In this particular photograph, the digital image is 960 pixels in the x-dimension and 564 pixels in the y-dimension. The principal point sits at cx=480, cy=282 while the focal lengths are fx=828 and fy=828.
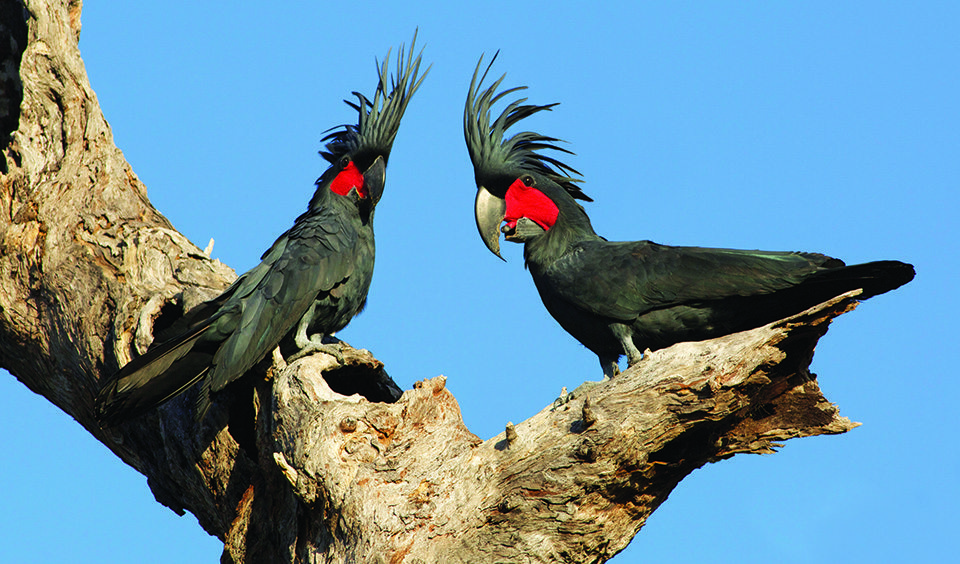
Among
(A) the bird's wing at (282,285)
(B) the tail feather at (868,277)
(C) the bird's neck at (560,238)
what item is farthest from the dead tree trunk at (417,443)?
(C) the bird's neck at (560,238)

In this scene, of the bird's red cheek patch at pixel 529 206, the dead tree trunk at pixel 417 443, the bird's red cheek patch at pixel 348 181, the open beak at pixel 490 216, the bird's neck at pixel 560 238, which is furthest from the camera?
the bird's red cheek patch at pixel 348 181

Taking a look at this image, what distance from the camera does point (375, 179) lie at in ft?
22.2

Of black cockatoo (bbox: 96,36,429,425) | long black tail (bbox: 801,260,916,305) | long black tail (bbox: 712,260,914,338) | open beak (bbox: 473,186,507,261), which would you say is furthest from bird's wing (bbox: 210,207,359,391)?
long black tail (bbox: 801,260,916,305)

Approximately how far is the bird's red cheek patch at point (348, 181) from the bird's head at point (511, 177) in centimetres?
95

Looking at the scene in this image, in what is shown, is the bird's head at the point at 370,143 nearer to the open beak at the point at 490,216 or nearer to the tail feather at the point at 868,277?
the open beak at the point at 490,216

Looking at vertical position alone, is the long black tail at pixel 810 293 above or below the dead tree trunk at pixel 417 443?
above

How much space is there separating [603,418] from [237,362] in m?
2.30

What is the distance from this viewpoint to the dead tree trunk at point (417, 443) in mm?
4309

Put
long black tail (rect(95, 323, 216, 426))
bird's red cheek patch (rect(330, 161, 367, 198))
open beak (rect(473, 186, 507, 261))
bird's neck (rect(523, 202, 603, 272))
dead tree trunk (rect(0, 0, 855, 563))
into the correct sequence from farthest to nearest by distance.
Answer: bird's red cheek patch (rect(330, 161, 367, 198)), open beak (rect(473, 186, 507, 261)), bird's neck (rect(523, 202, 603, 272)), long black tail (rect(95, 323, 216, 426)), dead tree trunk (rect(0, 0, 855, 563))

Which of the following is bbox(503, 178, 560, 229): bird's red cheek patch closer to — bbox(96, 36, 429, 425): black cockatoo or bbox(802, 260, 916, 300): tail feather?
bbox(96, 36, 429, 425): black cockatoo

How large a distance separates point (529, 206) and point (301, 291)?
1.93 meters

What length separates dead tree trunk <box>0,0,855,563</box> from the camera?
431 centimetres

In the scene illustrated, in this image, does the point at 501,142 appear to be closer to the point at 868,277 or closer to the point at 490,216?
the point at 490,216

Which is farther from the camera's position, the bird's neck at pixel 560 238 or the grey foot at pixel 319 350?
the bird's neck at pixel 560 238
